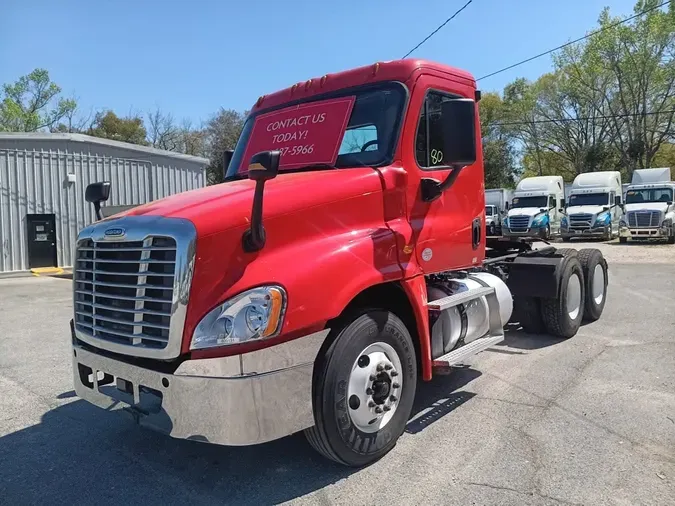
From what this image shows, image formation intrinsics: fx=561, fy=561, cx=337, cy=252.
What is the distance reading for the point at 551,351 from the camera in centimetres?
668

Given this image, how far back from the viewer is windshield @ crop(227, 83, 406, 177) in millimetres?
4250

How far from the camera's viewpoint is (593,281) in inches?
316

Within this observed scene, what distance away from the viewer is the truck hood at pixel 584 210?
2816cm

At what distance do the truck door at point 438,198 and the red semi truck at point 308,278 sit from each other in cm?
2

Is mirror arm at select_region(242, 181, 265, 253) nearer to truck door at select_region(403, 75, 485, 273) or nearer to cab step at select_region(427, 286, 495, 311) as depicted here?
truck door at select_region(403, 75, 485, 273)

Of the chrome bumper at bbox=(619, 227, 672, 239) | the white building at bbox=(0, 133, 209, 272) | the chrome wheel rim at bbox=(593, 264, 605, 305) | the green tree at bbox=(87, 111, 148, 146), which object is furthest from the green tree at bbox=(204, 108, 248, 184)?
the chrome wheel rim at bbox=(593, 264, 605, 305)

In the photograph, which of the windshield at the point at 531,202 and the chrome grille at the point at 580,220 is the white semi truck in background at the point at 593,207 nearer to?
the chrome grille at the point at 580,220

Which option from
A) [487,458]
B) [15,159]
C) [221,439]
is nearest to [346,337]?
[221,439]

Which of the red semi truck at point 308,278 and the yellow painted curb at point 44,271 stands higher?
the red semi truck at point 308,278

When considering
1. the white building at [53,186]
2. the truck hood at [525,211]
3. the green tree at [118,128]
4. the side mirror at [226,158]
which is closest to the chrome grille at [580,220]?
the truck hood at [525,211]

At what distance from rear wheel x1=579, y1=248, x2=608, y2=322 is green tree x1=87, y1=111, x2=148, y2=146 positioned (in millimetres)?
45980

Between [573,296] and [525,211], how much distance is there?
79.4 feet

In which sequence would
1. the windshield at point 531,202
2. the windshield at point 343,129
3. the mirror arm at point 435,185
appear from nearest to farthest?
the windshield at point 343,129, the mirror arm at point 435,185, the windshield at point 531,202

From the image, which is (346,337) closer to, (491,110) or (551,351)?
(551,351)
